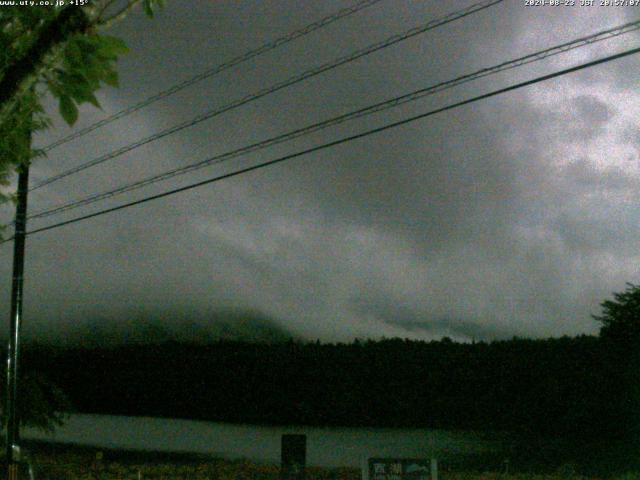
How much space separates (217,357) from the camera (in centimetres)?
4256

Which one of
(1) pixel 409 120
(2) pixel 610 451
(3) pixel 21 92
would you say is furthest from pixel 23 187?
(2) pixel 610 451

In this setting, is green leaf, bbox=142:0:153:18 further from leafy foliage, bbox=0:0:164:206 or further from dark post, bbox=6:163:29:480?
dark post, bbox=6:163:29:480

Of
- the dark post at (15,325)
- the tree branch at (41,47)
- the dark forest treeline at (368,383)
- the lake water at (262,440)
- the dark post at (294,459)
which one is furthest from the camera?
the dark forest treeline at (368,383)

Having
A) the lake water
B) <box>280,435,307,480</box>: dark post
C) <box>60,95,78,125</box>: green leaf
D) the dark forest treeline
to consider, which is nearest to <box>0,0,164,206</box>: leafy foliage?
<box>60,95,78,125</box>: green leaf

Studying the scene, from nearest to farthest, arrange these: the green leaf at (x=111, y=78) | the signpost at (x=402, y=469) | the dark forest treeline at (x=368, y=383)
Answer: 1. the green leaf at (x=111, y=78)
2. the signpost at (x=402, y=469)
3. the dark forest treeline at (x=368, y=383)

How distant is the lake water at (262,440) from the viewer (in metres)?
22.6

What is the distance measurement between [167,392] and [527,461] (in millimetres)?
28015

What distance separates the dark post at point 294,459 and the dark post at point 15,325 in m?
5.61

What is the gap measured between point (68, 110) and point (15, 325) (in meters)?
13.3

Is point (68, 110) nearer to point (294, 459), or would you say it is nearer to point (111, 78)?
point (111, 78)

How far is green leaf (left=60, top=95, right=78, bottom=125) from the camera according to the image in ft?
10.0

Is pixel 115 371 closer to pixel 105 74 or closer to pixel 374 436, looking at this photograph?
pixel 374 436

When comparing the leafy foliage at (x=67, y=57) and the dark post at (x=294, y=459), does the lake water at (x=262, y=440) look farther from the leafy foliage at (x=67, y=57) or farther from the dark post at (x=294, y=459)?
the leafy foliage at (x=67, y=57)

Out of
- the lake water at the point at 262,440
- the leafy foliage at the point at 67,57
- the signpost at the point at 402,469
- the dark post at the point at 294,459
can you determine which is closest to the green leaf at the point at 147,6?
the leafy foliage at the point at 67,57
